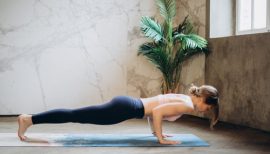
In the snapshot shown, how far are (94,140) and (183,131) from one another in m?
1.05

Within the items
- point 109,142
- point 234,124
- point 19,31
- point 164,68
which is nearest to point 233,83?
point 234,124

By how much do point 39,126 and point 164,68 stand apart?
1.68 meters

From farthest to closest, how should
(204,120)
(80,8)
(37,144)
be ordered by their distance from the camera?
(80,8) → (204,120) → (37,144)

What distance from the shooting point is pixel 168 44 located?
4781 millimetres

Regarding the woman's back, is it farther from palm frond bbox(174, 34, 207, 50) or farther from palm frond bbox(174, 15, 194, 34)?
palm frond bbox(174, 15, 194, 34)

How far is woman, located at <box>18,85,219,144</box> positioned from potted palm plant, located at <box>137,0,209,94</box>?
1564 millimetres

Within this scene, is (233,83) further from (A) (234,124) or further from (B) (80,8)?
(B) (80,8)

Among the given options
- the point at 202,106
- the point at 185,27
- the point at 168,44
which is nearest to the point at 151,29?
the point at 168,44

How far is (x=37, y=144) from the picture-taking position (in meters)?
3.03

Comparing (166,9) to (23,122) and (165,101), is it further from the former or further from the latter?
(23,122)

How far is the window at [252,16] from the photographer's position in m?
4.21

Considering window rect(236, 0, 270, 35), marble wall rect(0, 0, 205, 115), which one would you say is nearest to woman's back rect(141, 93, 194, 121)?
window rect(236, 0, 270, 35)

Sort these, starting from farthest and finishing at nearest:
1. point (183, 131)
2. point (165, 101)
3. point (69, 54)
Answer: point (69, 54) → point (183, 131) → point (165, 101)

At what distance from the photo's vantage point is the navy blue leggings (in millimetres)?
3027
